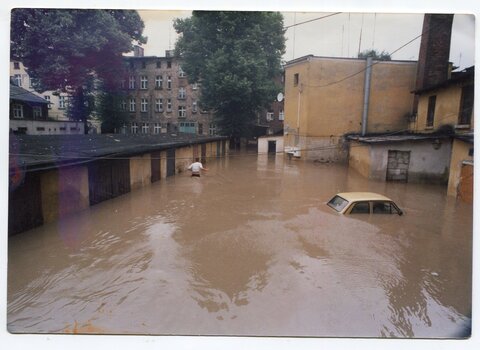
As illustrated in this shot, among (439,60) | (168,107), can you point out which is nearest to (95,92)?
(168,107)

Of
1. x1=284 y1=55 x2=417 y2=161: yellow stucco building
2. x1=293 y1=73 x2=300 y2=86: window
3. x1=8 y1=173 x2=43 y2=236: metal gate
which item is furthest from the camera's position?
x1=293 y1=73 x2=300 y2=86: window

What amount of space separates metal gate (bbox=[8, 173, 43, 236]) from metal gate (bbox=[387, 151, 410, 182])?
15117 millimetres

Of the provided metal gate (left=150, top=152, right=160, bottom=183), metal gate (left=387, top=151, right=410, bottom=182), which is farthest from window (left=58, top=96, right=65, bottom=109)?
metal gate (left=387, top=151, right=410, bottom=182)

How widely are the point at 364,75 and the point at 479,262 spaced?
19.7 metres

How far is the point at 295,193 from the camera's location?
43.8 feet

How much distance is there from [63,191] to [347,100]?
18.6 m

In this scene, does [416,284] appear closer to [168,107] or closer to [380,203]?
[380,203]

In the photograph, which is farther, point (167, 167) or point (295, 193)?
point (167, 167)

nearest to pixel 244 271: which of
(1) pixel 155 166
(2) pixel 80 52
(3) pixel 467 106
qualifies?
(3) pixel 467 106

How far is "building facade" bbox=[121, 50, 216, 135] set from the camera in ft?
109

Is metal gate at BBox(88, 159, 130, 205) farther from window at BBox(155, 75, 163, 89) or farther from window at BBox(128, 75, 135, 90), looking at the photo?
window at BBox(155, 75, 163, 89)

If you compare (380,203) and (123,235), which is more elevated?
(380,203)

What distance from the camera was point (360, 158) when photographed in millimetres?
17484

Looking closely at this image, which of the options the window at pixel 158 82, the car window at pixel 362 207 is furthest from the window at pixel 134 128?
the car window at pixel 362 207
